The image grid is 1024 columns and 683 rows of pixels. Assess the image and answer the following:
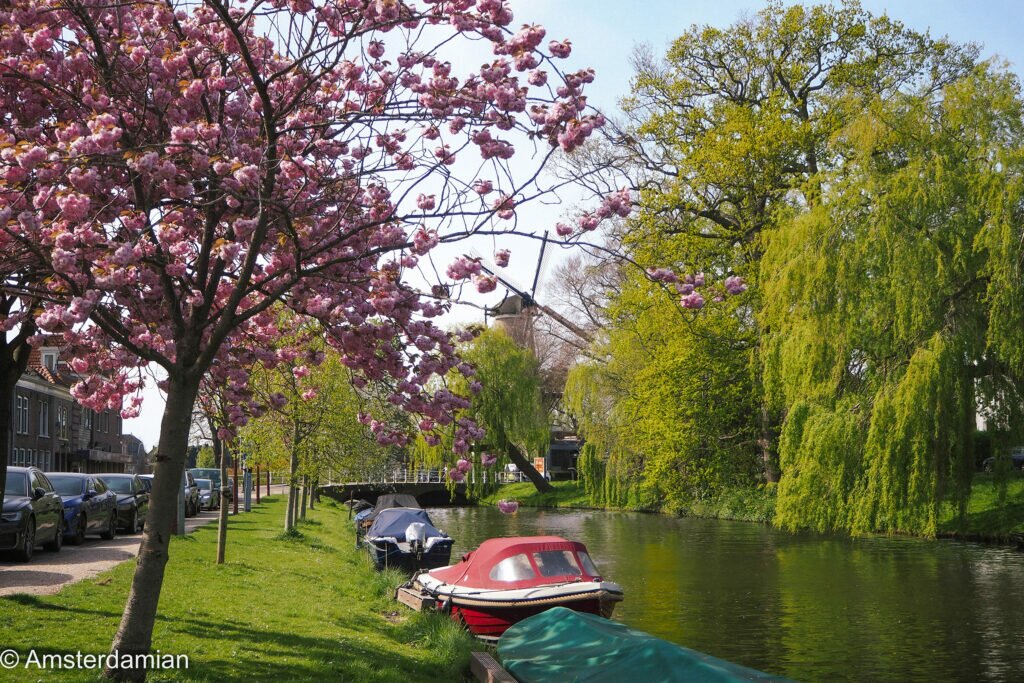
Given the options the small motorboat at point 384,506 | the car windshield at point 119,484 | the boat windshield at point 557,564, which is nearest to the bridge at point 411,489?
the small motorboat at point 384,506

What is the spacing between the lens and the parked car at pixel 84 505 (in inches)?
897

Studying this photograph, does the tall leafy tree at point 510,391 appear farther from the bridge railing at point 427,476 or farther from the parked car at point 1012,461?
the parked car at point 1012,461

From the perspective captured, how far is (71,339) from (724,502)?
36.5 meters

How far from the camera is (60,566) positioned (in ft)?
59.0

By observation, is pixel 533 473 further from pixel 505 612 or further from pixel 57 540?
pixel 505 612

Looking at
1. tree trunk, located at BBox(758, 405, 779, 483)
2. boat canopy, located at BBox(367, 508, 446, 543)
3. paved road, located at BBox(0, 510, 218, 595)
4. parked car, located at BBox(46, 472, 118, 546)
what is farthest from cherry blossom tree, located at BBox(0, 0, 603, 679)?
tree trunk, located at BBox(758, 405, 779, 483)

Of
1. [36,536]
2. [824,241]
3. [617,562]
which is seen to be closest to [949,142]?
[824,241]

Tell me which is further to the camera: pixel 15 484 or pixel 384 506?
pixel 384 506

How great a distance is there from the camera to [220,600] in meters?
15.6

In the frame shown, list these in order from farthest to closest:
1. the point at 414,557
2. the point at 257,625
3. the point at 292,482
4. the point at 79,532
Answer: the point at 292,482
the point at 414,557
the point at 79,532
the point at 257,625

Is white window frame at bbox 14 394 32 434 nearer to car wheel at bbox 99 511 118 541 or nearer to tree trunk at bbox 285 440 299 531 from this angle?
tree trunk at bbox 285 440 299 531

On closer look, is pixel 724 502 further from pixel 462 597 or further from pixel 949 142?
pixel 462 597

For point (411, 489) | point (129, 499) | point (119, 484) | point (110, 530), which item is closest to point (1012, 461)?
point (110, 530)

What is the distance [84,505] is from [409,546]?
8005 millimetres
